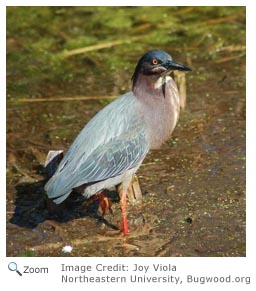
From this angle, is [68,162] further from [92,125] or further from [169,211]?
[169,211]

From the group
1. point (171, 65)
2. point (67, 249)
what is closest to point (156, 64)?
point (171, 65)

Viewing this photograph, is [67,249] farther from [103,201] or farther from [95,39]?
[95,39]

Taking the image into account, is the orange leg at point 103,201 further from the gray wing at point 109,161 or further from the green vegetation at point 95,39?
the green vegetation at point 95,39

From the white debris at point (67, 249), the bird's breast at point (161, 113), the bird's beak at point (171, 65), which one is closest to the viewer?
the white debris at point (67, 249)

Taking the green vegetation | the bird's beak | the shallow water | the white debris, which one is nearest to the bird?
the bird's beak
